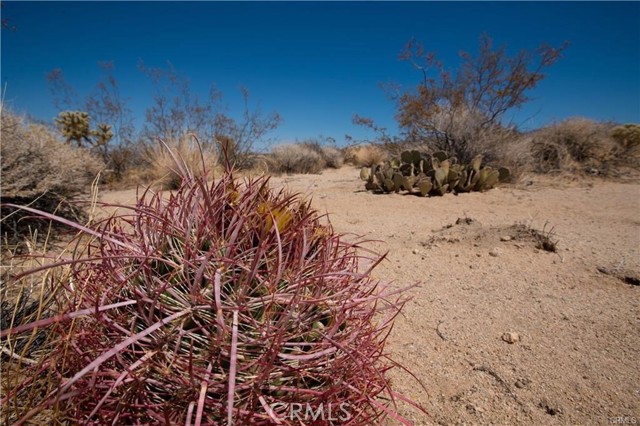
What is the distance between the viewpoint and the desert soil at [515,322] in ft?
4.07

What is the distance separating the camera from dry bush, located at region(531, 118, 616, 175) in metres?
9.00

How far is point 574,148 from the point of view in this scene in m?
10.3

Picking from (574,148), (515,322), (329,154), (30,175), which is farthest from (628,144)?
(30,175)

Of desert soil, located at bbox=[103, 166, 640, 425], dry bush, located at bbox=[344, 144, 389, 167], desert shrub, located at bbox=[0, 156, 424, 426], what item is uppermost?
dry bush, located at bbox=[344, 144, 389, 167]

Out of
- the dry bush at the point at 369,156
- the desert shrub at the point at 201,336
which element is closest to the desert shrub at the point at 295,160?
the dry bush at the point at 369,156

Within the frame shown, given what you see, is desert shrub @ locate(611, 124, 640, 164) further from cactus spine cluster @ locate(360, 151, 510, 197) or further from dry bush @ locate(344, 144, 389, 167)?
dry bush @ locate(344, 144, 389, 167)

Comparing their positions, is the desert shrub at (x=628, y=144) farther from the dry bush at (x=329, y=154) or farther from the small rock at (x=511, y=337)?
the small rock at (x=511, y=337)

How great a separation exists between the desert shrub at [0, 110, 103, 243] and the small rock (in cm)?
347

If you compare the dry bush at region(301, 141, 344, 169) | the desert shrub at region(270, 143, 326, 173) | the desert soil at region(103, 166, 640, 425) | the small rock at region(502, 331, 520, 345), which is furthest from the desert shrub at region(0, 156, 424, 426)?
the dry bush at region(301, 141, 344, 169)

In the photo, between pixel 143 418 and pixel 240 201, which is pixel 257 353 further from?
pixel 240 201

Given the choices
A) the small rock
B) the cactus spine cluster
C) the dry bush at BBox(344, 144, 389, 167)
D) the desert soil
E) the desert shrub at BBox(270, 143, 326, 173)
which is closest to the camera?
the desert soil

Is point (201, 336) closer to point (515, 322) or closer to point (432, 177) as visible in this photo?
point (515, 322)

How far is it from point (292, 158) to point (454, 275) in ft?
37.3

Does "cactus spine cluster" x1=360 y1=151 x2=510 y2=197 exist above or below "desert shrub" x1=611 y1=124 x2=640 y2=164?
below
